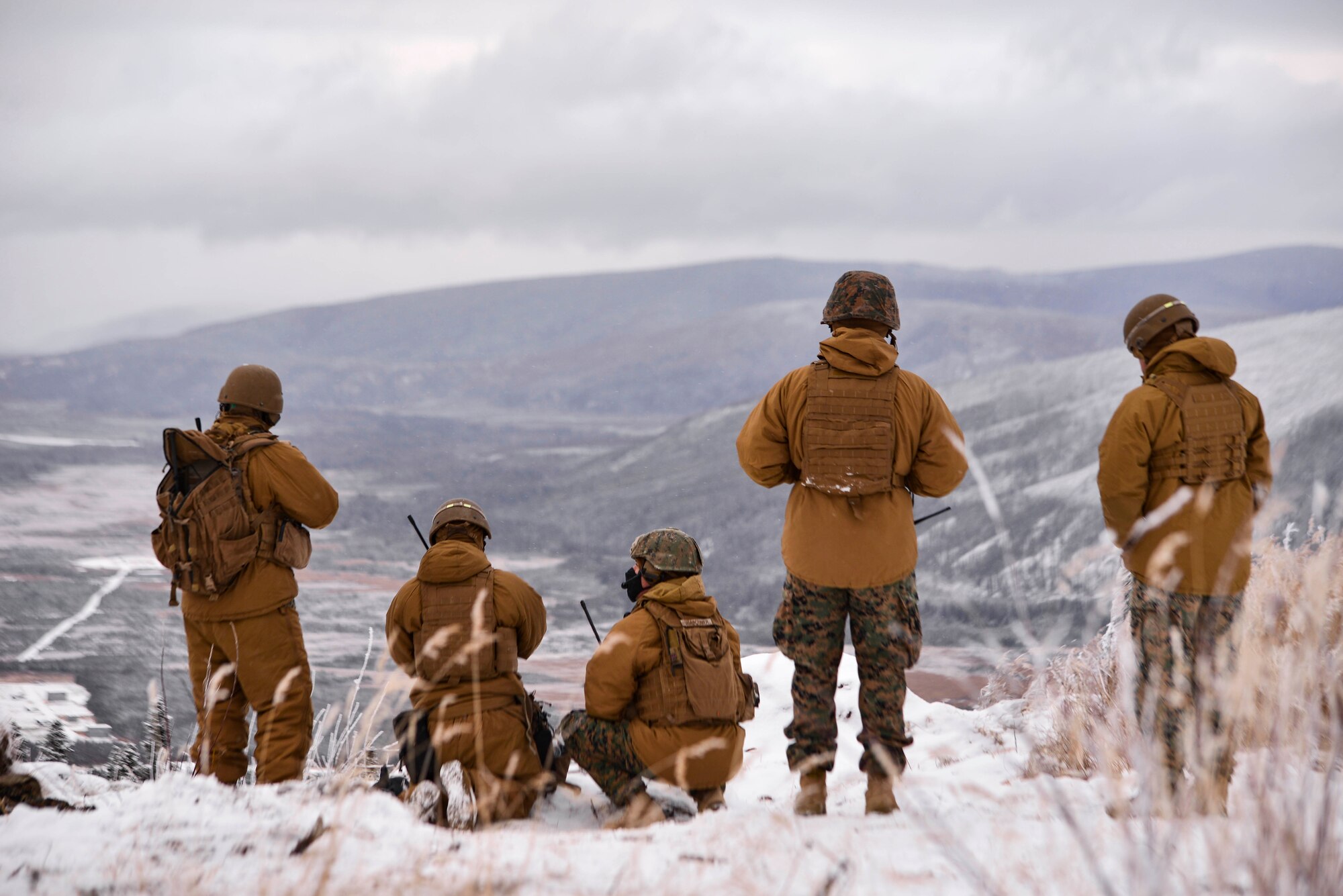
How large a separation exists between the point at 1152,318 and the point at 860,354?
107cm

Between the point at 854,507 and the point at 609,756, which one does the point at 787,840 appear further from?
the point at 609,756

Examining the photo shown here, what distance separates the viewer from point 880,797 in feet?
11.8

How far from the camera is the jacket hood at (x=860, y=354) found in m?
3.58

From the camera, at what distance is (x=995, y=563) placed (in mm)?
26594

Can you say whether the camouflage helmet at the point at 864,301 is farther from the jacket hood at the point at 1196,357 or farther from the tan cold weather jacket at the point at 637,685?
the tan cold weather jacket at the point at 637,685

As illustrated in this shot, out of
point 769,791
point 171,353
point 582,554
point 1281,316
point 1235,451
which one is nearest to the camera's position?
point 1235,451

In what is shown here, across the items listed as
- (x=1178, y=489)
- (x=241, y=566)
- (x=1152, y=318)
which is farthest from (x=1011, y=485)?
(x=241, y=566)

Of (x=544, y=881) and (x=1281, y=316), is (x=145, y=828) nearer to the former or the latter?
(x=544, y=881)

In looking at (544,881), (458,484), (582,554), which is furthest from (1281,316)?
(458,484)

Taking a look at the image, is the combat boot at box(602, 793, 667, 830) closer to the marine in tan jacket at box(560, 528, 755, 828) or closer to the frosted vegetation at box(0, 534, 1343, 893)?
the marine in tan jacket at box(560, 528, 755, 828)

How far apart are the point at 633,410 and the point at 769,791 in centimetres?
9460

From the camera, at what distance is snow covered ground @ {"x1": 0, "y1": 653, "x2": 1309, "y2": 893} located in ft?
7.94

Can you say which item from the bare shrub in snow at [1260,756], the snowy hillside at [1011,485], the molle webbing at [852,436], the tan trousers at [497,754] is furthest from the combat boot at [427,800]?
the bare shrub in snow at [1260,756]

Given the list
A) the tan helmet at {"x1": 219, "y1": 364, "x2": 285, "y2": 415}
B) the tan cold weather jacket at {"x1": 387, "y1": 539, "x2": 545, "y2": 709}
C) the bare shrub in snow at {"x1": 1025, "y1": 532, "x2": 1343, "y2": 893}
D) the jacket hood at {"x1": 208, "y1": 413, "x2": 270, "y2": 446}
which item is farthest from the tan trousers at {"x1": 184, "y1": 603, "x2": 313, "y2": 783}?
the bare shrub in snow at {"x1": 1025, "y1": 532, "x2": 1343, "y2": 893}
